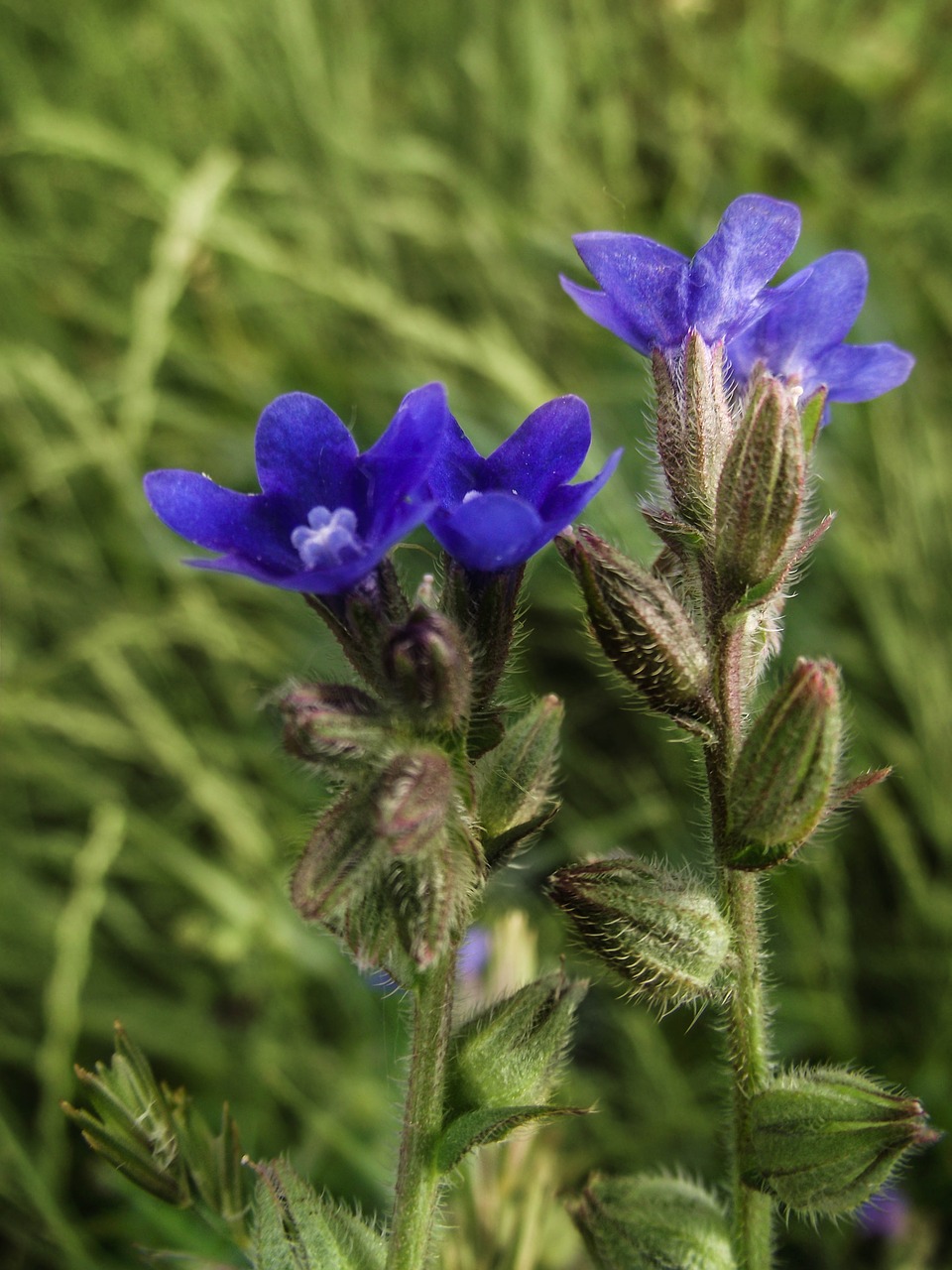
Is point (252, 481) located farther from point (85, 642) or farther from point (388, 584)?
point (388, 584)

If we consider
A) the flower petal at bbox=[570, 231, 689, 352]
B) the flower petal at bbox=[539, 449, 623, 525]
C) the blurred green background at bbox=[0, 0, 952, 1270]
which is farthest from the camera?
the blurred green background at bbox=[0, 0, 952, 1270]

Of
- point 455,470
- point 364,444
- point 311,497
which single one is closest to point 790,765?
point 455,470

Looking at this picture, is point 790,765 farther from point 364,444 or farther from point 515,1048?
point 364,444

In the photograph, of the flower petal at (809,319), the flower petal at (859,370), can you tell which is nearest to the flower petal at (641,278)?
the flower petal at (809,319)

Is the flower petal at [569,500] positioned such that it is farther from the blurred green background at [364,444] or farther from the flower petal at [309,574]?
the blurred green background at [364,444]

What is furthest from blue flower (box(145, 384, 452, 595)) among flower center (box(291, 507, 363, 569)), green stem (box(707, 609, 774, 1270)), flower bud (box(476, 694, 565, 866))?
green stem (box(707, 609, 774, 1270))

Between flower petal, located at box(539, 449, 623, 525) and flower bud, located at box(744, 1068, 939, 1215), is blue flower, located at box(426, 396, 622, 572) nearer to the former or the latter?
flower petal, located at box(539, 449, 623, 525)
